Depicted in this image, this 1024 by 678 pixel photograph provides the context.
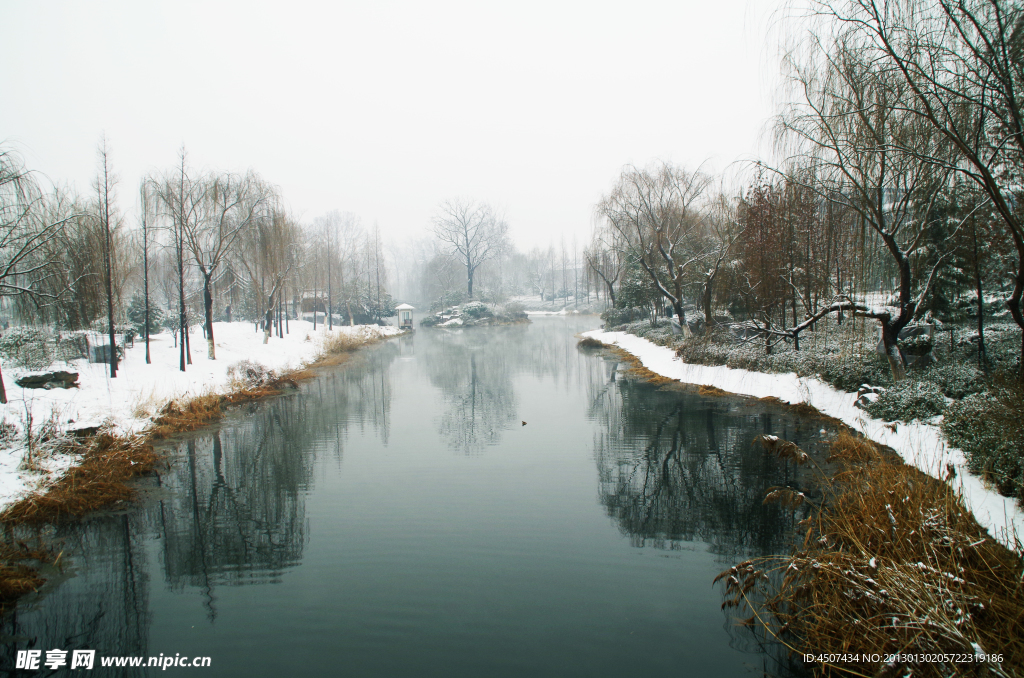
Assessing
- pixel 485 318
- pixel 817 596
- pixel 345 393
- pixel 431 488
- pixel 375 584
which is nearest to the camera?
pixel 817 596

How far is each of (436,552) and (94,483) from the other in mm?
4948

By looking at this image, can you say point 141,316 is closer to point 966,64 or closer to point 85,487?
point 85,487

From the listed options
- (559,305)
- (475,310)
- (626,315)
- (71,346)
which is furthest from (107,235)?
(559,305)

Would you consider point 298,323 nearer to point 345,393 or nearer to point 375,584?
point 345,393

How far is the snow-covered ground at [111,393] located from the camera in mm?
6730

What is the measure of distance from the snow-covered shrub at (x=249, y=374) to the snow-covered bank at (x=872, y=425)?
11590 millimetres

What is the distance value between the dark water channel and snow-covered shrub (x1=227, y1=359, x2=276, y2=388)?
12.7 ft

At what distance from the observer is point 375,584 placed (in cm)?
493

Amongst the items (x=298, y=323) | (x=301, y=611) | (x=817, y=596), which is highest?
(x=298, y=323)

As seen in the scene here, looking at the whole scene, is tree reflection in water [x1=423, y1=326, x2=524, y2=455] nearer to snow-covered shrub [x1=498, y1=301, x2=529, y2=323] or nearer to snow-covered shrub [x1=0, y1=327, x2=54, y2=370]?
snow-covered shrub [x1=0, y1=327, x2=54, y2=370]

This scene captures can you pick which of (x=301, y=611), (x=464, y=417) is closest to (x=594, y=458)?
(x=464, y=417)

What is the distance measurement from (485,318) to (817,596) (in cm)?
3848

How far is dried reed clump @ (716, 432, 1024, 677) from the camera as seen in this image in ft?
9.73

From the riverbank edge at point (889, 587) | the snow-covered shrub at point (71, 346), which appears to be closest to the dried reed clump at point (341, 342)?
the snow-covered shrub at point (71, 346)
